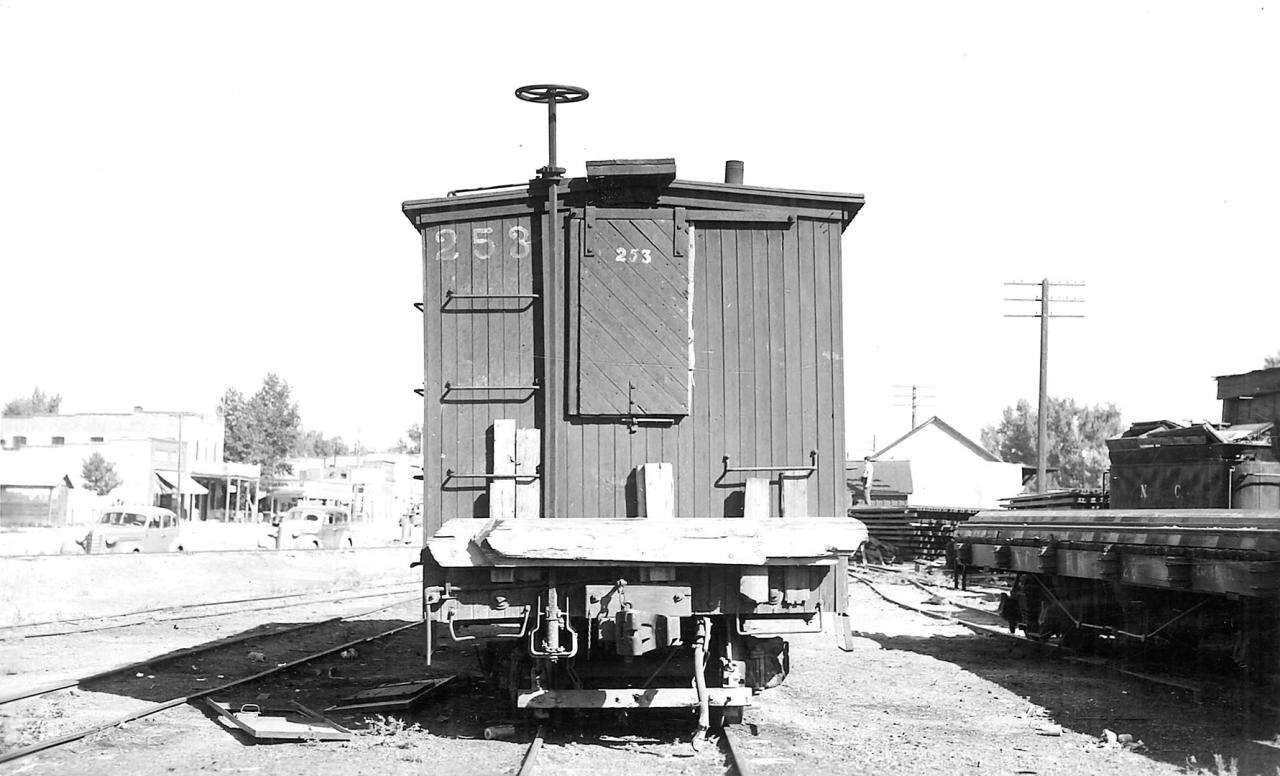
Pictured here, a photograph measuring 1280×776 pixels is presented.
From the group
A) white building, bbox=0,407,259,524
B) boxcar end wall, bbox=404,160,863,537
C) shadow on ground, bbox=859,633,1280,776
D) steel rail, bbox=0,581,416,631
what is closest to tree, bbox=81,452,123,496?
white building, bbox=0,407,259,524

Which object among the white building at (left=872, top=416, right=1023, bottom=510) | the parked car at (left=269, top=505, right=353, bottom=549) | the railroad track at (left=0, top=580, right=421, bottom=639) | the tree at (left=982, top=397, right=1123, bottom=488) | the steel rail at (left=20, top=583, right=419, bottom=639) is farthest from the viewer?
the tree at (left=982, top=397, right=1123, bottom=488)

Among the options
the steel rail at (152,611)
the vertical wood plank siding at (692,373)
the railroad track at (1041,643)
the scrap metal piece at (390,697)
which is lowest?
the steel rail at (152,611)

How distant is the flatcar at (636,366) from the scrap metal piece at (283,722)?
1.38m

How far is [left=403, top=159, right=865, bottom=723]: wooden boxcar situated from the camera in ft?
28.0

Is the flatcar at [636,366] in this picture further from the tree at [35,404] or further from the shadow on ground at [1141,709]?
the tree at [35,404]

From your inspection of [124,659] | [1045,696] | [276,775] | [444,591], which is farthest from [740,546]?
[124,659]

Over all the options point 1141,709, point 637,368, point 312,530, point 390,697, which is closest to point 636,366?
point 637,368

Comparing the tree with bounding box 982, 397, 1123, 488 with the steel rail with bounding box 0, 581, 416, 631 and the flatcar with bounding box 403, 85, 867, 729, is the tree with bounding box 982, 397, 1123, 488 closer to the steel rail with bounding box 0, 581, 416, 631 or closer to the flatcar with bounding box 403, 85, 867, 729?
the steel rail with bounding box 0, 581, 416, 631

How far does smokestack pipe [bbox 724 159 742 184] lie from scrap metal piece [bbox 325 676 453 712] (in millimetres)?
Result: 4979

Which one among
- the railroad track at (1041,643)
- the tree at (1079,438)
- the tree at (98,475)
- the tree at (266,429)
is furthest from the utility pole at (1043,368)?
the tree at (266,429)

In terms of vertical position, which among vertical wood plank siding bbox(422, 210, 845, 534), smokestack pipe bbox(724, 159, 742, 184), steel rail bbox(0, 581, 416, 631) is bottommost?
steel rail bbox(0, 581, 416, 631)

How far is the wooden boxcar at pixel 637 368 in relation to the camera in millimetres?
8531

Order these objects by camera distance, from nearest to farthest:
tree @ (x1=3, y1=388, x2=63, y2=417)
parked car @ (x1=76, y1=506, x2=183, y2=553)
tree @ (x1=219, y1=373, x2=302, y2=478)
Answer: parked car @ (x1=76, y1=506, x2=183, y2=553)
tree @ (x1=219, y1=373, x2=302, y2=478)
tree @ (x1=3, y1=388, x2=63, y2=417)

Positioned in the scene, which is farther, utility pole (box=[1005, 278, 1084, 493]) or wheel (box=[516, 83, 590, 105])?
utility pole (box=[1005, 278, 1084, 493])
